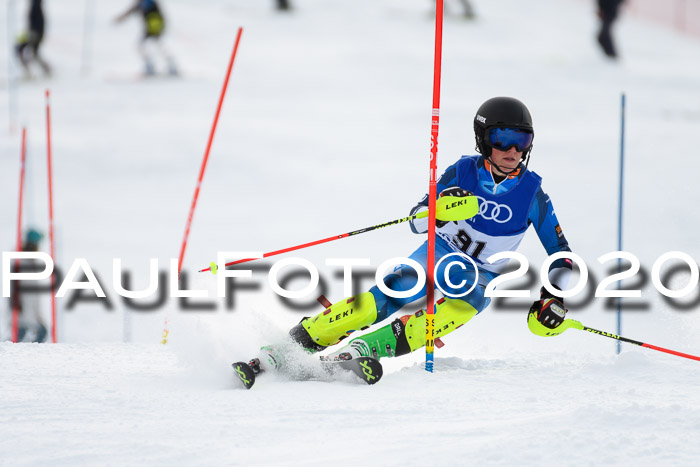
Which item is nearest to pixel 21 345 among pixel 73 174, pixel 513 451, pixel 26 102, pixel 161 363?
pixel 161 363

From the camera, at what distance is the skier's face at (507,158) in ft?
11.6

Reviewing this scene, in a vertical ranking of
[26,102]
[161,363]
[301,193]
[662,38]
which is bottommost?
[161,363]

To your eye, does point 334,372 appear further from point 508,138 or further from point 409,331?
point 508,138

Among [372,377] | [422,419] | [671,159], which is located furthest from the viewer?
[671,159]

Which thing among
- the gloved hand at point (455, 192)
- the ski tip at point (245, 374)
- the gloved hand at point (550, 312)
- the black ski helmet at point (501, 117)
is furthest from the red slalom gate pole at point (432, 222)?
the ski tip at point (245, 374)

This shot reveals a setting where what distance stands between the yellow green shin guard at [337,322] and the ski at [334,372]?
19 cm

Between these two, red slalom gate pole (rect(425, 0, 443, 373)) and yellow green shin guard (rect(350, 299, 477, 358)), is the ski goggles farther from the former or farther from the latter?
yellow green shin guard (rect(350, 299, 477, 358))

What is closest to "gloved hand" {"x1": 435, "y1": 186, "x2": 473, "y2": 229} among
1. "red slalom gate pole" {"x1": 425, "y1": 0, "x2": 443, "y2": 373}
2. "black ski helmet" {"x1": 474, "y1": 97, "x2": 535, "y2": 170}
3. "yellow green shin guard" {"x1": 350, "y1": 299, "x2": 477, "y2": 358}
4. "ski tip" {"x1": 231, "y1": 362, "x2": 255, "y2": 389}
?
"red slalom gate pole" {"x1": 425, "y1": 0, "x2": 443, "y2": 373}

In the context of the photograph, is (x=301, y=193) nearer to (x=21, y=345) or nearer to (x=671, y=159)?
(x=671, y=159)

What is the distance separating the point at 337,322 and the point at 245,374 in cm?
50

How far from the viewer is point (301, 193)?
35.0 feet

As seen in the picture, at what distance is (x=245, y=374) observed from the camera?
127 inches

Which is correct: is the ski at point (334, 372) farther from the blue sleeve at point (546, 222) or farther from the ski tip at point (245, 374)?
the blue sleeve at point (546, 222)

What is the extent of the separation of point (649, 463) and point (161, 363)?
7.74 ft
